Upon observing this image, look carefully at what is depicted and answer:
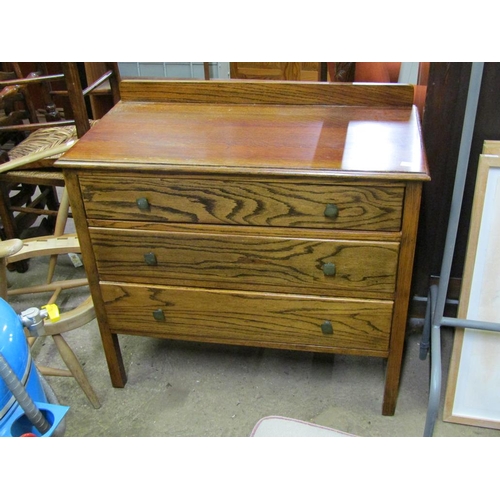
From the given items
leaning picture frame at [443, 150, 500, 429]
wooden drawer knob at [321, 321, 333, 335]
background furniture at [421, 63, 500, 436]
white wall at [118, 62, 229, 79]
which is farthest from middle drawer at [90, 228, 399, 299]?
white wall at [118, 62, 229, 79]

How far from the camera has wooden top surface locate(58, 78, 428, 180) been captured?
134 centimetres

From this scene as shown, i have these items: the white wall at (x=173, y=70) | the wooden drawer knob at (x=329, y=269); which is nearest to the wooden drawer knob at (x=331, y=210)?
the wooden drawer knob at (x=329, y=269)

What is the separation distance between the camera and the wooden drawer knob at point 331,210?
136 cm

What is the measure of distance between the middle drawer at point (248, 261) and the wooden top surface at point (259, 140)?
21cm

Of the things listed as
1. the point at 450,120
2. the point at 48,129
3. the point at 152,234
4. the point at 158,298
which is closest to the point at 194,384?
the point at 158,298

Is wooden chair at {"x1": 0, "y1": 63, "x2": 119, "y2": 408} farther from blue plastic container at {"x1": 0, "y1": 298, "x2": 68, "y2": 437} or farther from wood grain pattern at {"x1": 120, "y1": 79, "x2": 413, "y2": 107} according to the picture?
wood grain pattern at {"x1": 120, "y1": 79, "x2": 413, "y2": 107}

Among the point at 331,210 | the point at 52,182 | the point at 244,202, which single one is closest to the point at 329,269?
the point at 331,210

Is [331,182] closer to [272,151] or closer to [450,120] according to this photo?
[272,151]

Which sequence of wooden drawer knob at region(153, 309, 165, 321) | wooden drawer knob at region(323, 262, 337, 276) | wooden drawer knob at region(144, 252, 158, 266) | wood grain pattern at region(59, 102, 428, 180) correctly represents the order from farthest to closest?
wooden drawer knob at region(153, 309, 165, 321) → wooden drawer knob at region(144, 252, 158, 266) → wooden drawer knob at region(323, 262, 337, 276) → wood grain pattern at region(59, 102, 428, 180)

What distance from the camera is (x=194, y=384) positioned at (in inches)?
75.1

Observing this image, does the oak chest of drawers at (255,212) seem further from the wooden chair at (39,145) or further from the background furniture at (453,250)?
the wooden chair at (39,145)

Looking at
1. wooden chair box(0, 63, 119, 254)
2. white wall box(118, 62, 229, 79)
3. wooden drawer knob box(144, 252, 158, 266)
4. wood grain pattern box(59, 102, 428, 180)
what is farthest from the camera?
white wall box(118, 62, 229, 79)

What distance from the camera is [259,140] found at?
147cm

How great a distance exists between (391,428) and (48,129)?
1.99 metres
